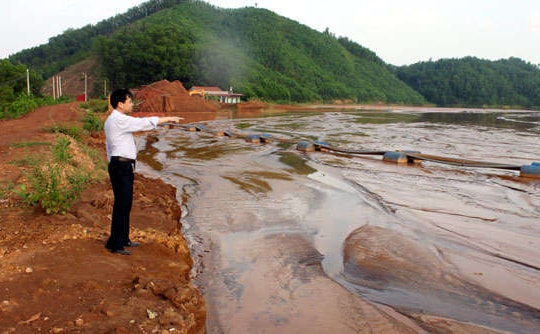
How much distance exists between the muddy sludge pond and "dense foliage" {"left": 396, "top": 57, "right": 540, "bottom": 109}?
374 feet

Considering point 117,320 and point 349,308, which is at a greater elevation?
point 117,320

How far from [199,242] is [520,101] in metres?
127

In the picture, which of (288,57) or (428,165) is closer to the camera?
(428,165)

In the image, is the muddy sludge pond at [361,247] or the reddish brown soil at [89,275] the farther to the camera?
the muddy sludge pond at [361,247]

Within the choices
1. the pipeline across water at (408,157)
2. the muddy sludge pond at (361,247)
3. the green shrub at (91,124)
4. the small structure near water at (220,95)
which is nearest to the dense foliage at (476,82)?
the small structure near water at (220,95)

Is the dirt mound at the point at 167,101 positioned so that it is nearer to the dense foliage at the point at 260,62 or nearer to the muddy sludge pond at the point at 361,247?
the dense foliage at the point at 260,62

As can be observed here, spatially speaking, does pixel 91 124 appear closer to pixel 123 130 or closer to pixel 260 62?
pixel 123 130

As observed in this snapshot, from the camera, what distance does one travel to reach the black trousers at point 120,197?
4.37 metres

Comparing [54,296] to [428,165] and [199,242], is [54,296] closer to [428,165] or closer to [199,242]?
[199,242]

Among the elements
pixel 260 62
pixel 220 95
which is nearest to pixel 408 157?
pixel 220 95

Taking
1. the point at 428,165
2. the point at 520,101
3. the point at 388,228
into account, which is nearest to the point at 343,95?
the point at 520,101

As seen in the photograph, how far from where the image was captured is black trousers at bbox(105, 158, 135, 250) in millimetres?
4371

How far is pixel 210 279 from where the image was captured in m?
4.75

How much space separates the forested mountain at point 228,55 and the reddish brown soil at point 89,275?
2237 inches
